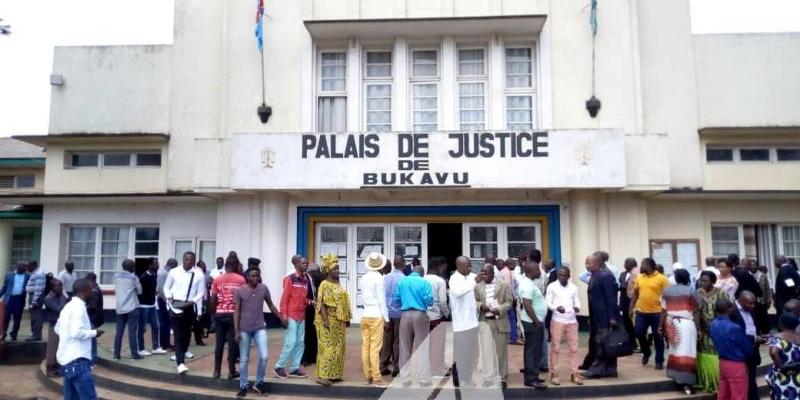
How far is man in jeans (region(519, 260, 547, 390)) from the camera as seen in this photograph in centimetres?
772

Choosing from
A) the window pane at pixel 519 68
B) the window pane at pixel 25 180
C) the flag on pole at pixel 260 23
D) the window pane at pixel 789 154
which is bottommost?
the window pane at pixel 789 154

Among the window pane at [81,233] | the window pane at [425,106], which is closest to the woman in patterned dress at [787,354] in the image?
the window pane at [425,106]

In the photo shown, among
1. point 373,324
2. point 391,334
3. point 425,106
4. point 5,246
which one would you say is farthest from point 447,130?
point 5,246

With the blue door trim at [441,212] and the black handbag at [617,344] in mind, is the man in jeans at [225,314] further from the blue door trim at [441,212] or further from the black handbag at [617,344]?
the black handbag at [617,344]

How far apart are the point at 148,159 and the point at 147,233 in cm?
189

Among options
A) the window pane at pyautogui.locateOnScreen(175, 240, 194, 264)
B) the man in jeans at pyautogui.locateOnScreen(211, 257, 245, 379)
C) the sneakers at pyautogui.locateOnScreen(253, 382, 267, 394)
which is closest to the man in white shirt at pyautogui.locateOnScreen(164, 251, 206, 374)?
the man in jeans at pyautogui.locateOnScreen(211, 257, 245, 379)

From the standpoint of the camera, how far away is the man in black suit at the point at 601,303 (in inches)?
317

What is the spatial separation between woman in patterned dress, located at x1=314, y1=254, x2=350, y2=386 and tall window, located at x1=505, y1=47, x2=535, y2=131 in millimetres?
6575

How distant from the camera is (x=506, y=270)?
10.5 m

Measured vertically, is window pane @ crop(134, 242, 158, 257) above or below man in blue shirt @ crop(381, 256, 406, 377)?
above

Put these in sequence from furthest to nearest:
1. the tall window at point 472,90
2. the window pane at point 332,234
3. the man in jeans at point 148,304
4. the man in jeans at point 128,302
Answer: the window pane at point 332,234
the tall window at point 472,90
the man in jeans at point 148,304
the man in jeans at point 128,302

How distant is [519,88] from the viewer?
43.4 ft

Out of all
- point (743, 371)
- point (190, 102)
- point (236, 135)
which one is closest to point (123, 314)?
point (236, 135)

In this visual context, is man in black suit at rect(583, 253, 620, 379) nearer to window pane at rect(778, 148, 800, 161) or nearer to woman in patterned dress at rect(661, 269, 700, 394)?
woman in patterned dress at rect(661, 269, 700, 394)
